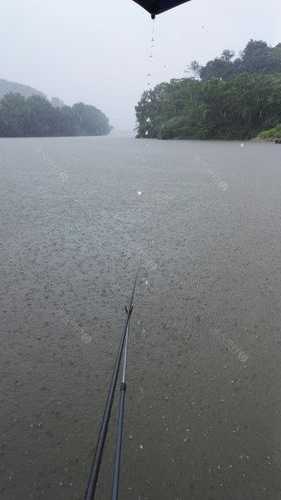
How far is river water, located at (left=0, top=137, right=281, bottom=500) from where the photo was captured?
2223mm

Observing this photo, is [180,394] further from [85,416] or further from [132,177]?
[132,177]

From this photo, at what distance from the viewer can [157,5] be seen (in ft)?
6.90

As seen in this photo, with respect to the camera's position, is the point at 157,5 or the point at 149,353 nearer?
the point at 157,5

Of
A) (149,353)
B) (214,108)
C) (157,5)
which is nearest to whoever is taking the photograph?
(157,5)

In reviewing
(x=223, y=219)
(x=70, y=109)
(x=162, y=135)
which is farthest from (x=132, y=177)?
(x=70, y=109)

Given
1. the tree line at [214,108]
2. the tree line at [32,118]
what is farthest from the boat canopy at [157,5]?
the tree line at [32,118]

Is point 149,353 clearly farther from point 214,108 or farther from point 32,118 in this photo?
point 32,118

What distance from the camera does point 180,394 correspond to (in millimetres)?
2795

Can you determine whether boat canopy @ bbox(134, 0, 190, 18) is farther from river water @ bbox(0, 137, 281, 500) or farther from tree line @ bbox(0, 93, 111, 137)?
tree line @ bbox(0, 93, 111, 137)

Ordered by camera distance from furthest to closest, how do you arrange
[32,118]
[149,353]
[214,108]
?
1. [32,118]
2. [214,108]
3. [149,353]

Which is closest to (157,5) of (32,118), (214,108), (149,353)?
(149,353)

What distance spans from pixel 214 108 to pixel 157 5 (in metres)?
41.0

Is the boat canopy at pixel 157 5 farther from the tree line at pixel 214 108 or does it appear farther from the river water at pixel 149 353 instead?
the tree line at pixel 214 108

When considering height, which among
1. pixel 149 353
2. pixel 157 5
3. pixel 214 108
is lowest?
pixel 149 353
